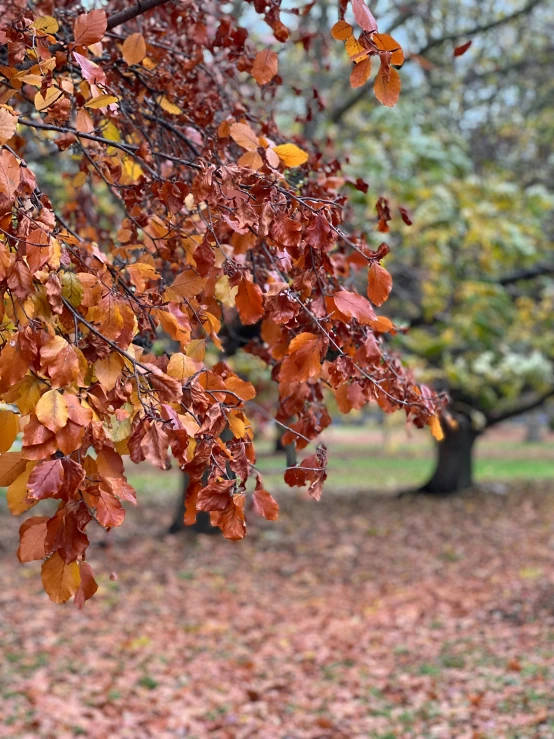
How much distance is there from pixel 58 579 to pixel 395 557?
923cm

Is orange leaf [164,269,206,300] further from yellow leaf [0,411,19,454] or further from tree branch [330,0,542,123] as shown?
tree branch [330,0,542,123]

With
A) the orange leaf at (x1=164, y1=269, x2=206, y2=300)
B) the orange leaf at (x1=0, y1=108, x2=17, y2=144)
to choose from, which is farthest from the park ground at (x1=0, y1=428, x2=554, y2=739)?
the orange leaf at (x1=0, y1=108, x2=17, y2=144)

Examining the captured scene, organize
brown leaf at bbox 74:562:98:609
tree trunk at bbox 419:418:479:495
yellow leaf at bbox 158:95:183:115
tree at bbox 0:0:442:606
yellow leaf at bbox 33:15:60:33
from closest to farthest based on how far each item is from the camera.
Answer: tree at bbox 0:0:442:606
brown leaf at bbox 74:562:98:609
yellow leaf at bbox 33:15:60:33
yellow leaf at bbox 158:95:183:115
tree trunk at bbox 419:418:479:495

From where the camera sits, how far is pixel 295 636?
680cm

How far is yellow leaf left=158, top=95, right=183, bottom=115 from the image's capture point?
2.59 metres

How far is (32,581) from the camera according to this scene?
878cm

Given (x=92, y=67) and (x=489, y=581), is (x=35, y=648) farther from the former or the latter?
(x=92, y=67)

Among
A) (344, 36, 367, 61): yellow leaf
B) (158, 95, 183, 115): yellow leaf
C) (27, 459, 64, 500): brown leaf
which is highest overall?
(158, 95, 183, 115): yellow leaf

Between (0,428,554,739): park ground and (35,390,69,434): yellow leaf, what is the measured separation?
1.93ft

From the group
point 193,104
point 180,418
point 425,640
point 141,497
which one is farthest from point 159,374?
point 141,497

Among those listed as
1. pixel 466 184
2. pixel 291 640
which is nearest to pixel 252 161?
pixel 291 640

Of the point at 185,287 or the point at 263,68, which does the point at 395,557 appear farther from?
the point at 185,287

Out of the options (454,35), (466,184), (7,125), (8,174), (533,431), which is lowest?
(8,174)

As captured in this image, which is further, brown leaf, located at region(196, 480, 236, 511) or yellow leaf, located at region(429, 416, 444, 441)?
yellow leaf, located at region(429, 416, 444, 441)
